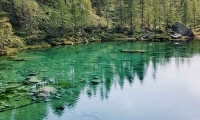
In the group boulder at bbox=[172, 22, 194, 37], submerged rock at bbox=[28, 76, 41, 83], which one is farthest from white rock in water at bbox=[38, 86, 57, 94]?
boulder at bbox=[172, 22, 194, 37]

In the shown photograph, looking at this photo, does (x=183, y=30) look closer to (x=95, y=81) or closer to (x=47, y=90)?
(x=95, y=81)

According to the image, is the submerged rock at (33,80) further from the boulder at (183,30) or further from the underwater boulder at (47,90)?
the boulder at (183,30)

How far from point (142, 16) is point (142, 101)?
84.0 metres

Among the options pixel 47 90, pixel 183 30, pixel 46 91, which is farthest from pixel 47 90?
pixel 183 30

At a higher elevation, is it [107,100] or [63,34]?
[63,34]

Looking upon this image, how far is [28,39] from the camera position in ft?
315

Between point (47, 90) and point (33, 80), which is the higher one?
point (33, 80)

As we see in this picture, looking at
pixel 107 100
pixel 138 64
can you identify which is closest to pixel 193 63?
pixel 138 64

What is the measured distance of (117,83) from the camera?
49812 mm

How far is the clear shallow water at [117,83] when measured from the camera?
3638 centimetres

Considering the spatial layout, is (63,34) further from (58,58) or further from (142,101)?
(142,101)

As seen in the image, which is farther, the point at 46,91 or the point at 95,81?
the point at 95,81

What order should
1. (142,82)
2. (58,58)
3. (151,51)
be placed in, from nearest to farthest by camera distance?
(142,82) → (58,58) → (151,51)

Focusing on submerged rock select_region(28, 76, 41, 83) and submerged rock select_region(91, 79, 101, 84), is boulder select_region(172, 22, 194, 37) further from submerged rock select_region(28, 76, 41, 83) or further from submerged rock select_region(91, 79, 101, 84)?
submerged rock select_region(28, 76, 41, 83)
